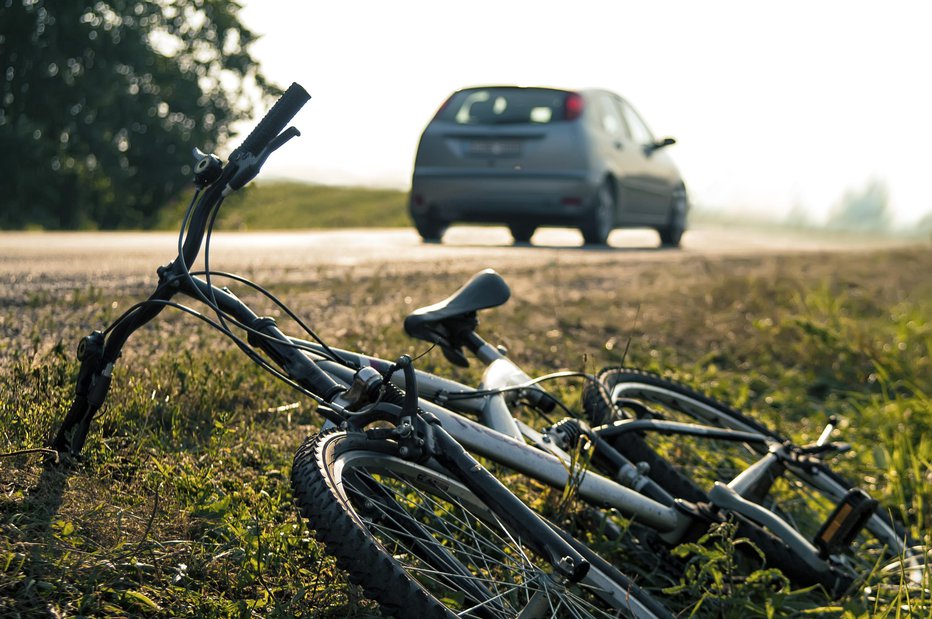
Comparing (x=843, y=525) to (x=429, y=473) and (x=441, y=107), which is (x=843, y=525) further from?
(x=441, y=107)

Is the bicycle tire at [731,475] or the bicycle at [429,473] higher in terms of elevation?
the bicycle at [429,473]

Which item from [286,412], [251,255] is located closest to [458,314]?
[286,412]

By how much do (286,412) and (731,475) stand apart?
1.98m

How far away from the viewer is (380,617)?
274 cm

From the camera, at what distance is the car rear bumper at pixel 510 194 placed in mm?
12141

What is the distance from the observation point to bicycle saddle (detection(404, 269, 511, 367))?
3.40 m

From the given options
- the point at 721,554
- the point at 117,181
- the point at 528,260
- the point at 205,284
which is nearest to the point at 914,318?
the point at 528,260

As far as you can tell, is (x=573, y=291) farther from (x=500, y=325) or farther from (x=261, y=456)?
(x=261, y=456)

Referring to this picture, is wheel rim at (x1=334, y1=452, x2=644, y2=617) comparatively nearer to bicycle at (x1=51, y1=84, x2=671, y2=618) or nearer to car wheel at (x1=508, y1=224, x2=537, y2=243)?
bicycle at (x1=51, y1=84, x2=671, y2=618)

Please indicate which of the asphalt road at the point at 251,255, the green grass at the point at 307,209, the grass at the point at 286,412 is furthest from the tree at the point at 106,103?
the grass at the point at 286,412

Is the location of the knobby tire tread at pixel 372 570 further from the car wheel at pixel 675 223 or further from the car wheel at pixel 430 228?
the car wheel at pixel 675 223

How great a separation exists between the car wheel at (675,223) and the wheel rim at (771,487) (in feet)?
36.2

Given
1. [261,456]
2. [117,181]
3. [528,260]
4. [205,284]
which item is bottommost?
[117,181]

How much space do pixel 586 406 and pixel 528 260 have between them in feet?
20.0
